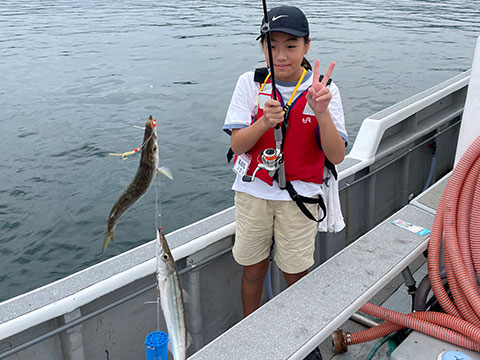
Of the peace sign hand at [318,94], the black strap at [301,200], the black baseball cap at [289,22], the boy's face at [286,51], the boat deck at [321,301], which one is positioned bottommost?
the boat deck at [321,301]

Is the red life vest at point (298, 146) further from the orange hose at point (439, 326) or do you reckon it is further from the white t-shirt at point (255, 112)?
the orange hose at point (439, 326)

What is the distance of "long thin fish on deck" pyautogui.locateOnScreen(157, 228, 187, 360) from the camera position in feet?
5.41

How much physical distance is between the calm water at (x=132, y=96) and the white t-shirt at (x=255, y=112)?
6.40 feet

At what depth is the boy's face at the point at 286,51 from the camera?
2273 millimetres

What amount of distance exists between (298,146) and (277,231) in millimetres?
500

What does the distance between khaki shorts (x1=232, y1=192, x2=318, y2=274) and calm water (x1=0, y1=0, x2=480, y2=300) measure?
185cm

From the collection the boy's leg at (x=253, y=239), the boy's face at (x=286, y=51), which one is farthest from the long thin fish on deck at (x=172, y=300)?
the boy's face at (x=286, y=51)

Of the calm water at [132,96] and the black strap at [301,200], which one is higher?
the black strap at [301,200]

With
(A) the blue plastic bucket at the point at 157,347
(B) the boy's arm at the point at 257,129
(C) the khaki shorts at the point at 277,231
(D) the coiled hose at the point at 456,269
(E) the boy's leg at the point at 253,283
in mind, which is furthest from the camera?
(E) the boy's leg at the point at 253,283

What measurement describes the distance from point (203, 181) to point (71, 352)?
6.20 meters

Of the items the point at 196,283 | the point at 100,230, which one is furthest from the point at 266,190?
the point at 100,230

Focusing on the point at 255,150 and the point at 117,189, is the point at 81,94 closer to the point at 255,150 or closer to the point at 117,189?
the point at 117,189

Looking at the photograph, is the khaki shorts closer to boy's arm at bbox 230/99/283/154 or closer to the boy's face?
boy's arm at bbox 230/99/283/154

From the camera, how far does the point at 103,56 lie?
Result: 60.4ft
